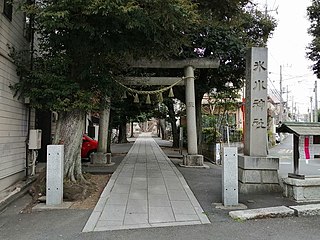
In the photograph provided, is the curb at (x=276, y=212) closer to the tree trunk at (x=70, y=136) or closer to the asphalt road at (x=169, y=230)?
the asphalt road at (x=169, y=230)

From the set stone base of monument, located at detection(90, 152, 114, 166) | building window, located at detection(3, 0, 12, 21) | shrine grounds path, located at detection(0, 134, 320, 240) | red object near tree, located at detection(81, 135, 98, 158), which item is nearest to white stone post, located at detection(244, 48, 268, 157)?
shrine grounds path, located at detection(0, 134, 320, 240)

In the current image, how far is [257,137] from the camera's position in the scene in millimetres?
8430

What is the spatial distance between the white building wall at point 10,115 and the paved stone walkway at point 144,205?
2.76 m

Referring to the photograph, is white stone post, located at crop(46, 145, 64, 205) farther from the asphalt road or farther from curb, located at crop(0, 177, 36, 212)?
curb, located at crop(0, 177, 36, 212)

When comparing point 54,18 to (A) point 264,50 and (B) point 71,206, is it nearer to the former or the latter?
(B) point 71,206

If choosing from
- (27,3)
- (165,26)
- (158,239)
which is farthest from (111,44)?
(158,239)

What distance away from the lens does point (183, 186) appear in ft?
28.9

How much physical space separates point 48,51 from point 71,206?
4478 millimetres

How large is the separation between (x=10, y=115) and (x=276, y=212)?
7.06m

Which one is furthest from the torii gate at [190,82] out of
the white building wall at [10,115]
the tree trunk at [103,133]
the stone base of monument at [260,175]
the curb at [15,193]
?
the curb at [15,193]

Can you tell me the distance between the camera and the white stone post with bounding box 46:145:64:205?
674 cm

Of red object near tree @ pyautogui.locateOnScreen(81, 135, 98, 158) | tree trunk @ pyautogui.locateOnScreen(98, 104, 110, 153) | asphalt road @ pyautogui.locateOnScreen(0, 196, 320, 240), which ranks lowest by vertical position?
asphalt road @ pyautogui.locateOnScreen(0, 196, 320, 240)

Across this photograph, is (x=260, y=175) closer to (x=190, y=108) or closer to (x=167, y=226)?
(x=167, y=226)

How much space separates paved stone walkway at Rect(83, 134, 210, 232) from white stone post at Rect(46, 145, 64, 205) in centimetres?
95
